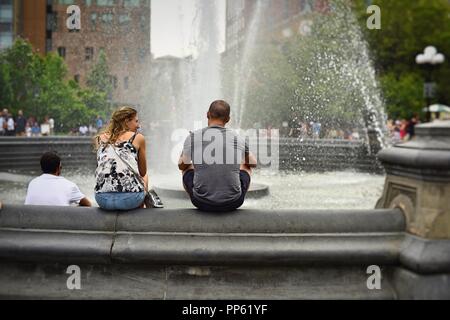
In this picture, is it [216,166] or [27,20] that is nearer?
[216,166]

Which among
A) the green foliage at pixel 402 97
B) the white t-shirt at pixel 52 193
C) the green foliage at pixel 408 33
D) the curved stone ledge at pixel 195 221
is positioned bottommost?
the curved stone ledge at pixel 195 221

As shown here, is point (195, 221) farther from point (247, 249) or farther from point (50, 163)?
point (50, 163)

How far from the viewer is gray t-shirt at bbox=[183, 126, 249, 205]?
4.92m

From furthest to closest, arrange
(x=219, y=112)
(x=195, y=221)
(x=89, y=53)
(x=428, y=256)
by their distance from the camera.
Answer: (x=89, y=53) < (x=219, y=112) < (x=195, y=221) < (x=428, y=256)

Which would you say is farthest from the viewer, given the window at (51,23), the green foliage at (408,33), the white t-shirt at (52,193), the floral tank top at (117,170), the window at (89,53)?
the window at (89,53)

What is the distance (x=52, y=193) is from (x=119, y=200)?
38.3 inches

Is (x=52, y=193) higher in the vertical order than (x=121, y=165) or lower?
lower

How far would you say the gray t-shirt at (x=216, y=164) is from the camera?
4.92 m

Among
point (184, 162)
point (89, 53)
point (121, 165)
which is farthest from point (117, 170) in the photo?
point (89, 53)

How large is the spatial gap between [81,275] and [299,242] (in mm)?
1703

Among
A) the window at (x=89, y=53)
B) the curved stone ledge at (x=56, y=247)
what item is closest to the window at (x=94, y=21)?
the window at (x=89, y=53)

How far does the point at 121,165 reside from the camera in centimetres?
514

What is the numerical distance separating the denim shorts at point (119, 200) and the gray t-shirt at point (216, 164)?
496mm

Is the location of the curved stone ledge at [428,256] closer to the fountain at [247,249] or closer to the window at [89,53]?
the fountain at [247,249]
